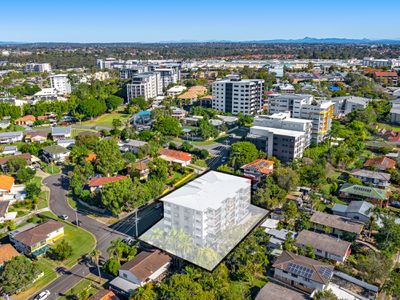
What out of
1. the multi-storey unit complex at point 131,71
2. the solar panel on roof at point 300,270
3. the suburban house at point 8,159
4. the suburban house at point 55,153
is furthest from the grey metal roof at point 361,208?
the multi-storey unit complex at point 131,71

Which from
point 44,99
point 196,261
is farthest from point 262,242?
point 44,99

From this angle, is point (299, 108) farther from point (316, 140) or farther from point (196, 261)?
point (196, 261)

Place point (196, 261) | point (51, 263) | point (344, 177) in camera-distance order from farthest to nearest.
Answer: point (344, 177) < point (51, 263) < point (196, 261)

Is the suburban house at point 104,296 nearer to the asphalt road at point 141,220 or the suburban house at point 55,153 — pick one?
the asphalt road at point 141,220

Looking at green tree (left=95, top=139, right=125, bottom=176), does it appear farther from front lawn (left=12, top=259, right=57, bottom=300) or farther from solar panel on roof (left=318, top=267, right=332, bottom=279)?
solar panel on roof (left=318, top=267, right=332, bottom=279)

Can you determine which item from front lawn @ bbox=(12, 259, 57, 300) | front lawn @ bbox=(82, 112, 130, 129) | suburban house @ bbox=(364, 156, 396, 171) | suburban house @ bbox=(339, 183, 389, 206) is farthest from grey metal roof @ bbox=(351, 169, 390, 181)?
front lawn @ bbox=(82, 112, 130, 129)
